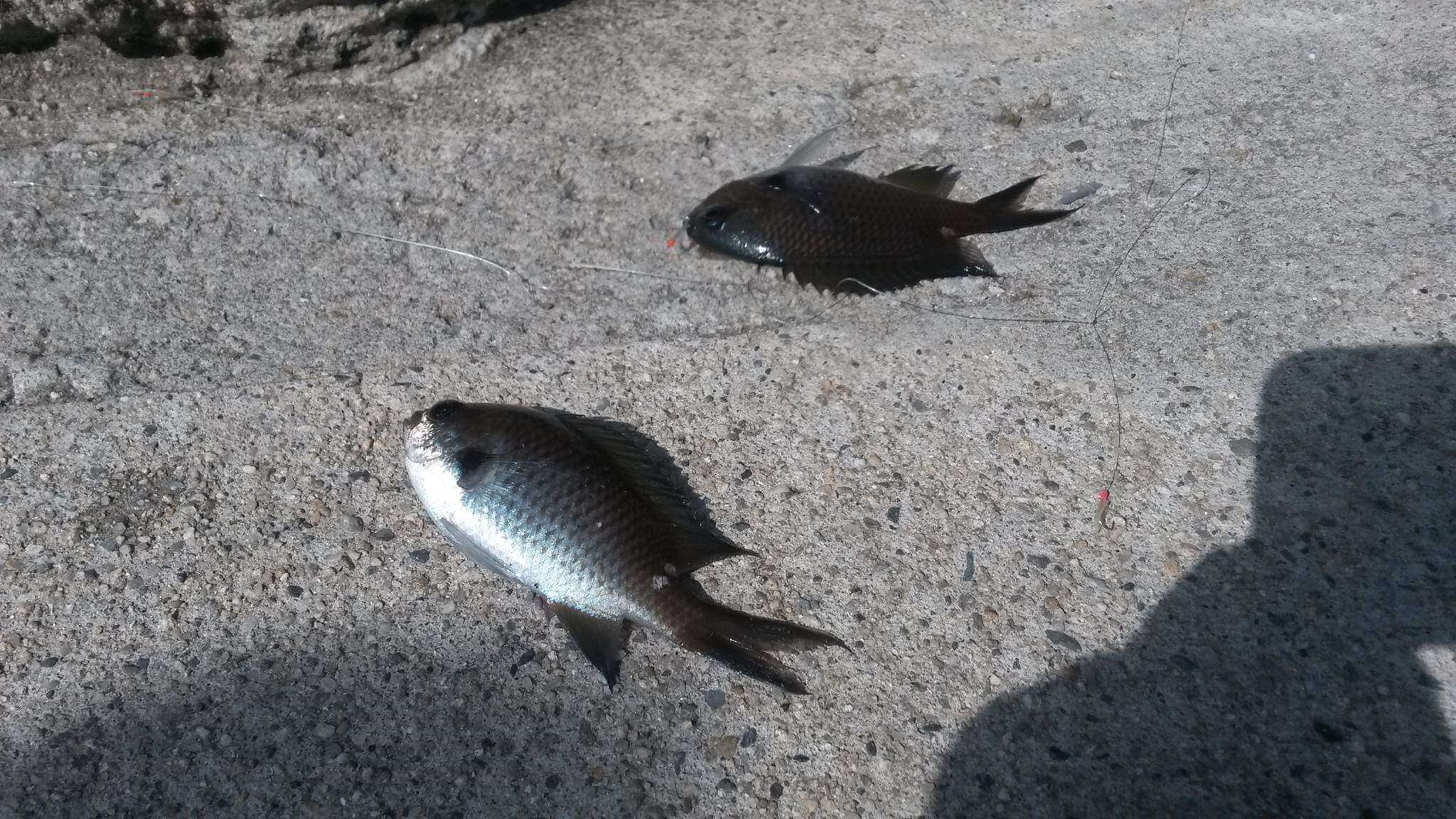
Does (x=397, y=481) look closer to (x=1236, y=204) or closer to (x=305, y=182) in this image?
(x=305, y=182)

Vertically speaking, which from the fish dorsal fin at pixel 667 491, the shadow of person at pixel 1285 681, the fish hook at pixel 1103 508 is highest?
the fish dorsal fin at pixel 667 491

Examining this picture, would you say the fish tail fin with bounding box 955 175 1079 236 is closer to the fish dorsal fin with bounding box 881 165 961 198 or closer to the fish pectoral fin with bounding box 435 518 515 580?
the fish dorsal fin with bounding box 881 165 961 198

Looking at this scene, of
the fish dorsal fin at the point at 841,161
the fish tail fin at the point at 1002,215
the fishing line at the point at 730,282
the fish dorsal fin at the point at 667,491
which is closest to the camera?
the fish dorsal fin at the point at 667,491

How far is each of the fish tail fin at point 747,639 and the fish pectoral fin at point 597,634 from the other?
0.52ft

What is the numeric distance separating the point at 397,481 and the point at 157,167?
5.06 feet

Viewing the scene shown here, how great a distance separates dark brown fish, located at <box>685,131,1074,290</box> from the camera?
2.79 meters

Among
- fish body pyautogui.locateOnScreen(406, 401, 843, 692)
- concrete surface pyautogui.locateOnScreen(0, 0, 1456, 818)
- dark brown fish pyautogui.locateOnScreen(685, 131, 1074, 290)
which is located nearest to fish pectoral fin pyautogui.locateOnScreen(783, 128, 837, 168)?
concrete surface pyautogui.locateOnScreen(0, 0, 1456, 818)

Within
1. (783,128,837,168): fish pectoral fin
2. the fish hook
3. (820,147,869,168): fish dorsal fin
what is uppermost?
(783,128,837,168): fish pectoral fin

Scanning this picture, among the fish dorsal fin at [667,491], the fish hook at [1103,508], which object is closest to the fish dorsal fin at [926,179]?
the fish hook at [1103,508]

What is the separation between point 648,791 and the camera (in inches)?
76.0

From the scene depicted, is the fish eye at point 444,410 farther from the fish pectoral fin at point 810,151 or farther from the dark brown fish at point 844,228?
the fish pectoral fin at point 810,151

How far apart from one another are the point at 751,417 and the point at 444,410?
83cm

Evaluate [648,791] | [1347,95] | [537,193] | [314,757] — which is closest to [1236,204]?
[1347,95]

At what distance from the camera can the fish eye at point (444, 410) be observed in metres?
2.17
